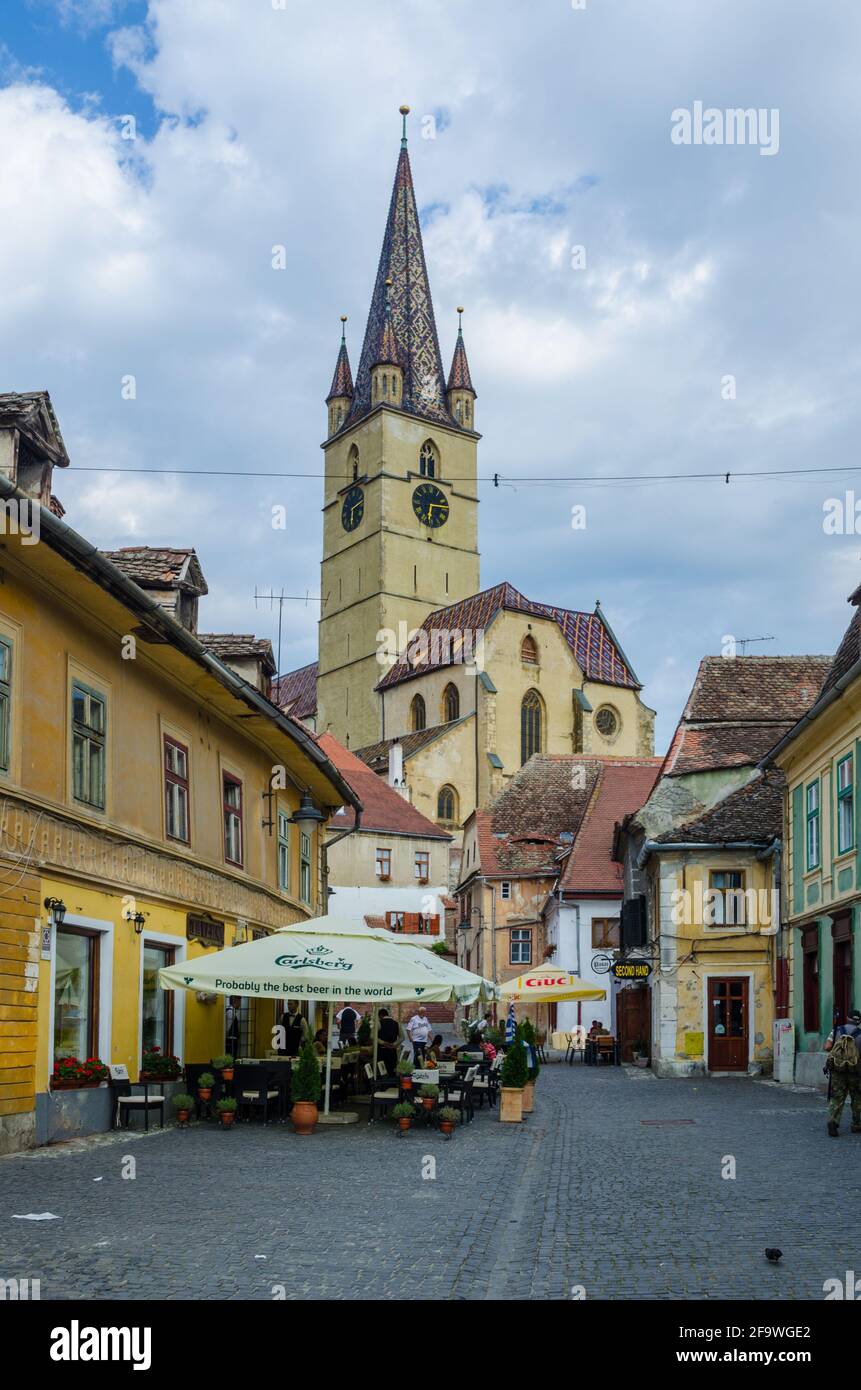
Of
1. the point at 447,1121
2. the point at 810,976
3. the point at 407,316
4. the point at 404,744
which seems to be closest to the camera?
the point at 447,1121

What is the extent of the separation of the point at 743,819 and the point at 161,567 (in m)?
17.5

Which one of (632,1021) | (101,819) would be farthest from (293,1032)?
(632,1021)

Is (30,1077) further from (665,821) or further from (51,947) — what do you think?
(665,821)

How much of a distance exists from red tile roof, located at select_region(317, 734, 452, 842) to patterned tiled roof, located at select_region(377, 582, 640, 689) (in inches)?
528

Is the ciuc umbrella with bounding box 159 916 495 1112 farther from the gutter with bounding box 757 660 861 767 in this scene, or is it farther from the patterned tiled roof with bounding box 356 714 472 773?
the patterned tiled roof with bounding box 356 714 472 773

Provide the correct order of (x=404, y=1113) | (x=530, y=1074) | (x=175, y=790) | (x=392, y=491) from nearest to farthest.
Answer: (x=404, y=1113) → (x=175, y=790) → (x=530, y=1074) → (x=392, y=491)

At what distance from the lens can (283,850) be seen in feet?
97.3

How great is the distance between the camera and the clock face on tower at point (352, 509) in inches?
4013

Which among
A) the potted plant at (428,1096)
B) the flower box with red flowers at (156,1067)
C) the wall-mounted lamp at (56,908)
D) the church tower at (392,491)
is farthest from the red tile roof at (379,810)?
the wall-mounted lamp at (56,908)

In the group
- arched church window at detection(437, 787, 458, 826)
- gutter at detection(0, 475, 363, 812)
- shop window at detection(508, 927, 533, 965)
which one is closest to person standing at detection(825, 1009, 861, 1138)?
gutter at detection(0, 475, 363, 812)

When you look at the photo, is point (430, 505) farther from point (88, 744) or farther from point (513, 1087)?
point (88, 744)

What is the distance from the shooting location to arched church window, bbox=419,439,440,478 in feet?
337

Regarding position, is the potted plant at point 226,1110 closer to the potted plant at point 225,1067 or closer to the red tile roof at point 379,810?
the potted plant at point 225,1067

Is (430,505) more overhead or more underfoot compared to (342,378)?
more underfoot
